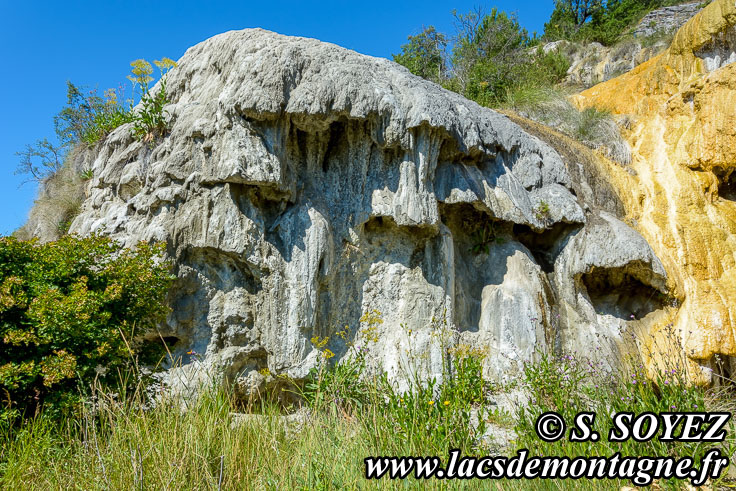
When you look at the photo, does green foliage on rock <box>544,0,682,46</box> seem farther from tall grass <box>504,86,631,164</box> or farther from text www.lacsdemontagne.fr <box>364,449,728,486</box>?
text www.lacsdemontagne.fr <box>364,449,728,486</box>

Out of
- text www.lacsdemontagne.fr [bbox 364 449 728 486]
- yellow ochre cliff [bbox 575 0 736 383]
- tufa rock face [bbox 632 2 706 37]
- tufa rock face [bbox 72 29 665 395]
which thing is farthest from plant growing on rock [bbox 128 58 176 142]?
tufa rock face [bbox 632 2 706 37]

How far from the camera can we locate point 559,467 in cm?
418

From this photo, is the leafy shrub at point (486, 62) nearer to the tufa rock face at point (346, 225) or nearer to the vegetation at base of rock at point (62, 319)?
the tufa rock face at point (346, 225)

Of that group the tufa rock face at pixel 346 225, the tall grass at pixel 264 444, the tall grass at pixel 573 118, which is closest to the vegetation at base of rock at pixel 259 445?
the tall grass at pixel 264 444

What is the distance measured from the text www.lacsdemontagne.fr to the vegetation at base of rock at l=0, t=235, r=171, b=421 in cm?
248

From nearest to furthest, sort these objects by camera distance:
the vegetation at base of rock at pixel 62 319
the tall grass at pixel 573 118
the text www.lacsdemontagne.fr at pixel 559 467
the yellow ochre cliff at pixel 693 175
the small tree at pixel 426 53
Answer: the text www.lacsdemontagne.fr at pixel 559 467, the vegetation at base of rock at pixel 62 319, the yellow ochre cliff at pixel 693 175, the tall grass at pixel 573 118, the small tree at pixel 426 53

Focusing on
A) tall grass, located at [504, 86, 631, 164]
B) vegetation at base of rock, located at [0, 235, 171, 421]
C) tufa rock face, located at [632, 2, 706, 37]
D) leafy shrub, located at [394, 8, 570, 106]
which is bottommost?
vegetation at base of rock, located at [0, 235, 171, 421]

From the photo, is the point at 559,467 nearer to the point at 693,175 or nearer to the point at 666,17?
the point at 693,175

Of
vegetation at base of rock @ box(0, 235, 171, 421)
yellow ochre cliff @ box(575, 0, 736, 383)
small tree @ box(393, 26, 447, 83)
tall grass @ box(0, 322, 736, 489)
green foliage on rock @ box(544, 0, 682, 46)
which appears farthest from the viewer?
green foliage on rock @ box(544, 0, 682, 46)

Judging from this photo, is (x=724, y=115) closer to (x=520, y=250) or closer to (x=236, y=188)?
(x=520, y=250)

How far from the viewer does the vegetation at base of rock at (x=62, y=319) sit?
4508 mm

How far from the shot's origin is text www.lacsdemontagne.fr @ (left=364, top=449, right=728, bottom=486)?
4.02m

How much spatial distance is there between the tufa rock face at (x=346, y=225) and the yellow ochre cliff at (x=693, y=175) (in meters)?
1.04

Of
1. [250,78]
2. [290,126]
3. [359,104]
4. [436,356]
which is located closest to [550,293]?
[436,356]
